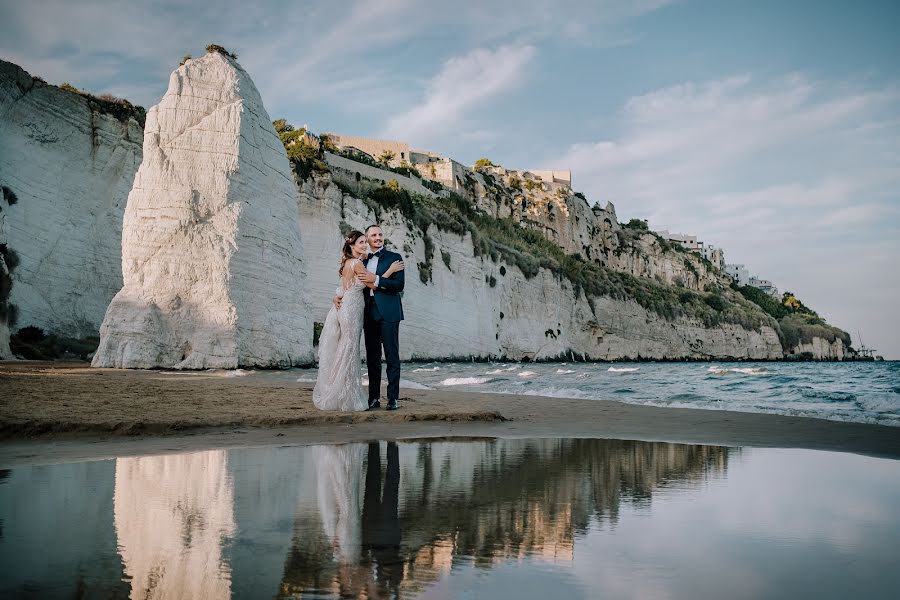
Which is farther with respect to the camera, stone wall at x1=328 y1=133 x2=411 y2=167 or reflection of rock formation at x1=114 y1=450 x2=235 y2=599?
stone wall at x1=328 y1=133 x2=411 y2=167

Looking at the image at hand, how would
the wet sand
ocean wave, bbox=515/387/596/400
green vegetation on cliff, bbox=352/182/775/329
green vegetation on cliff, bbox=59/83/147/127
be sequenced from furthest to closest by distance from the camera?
green vegetation on cliff, bbox=352/182/775/329
green vegetation on cliff, bbox=59/83/147/127
ocean wave, bbox=515/387/596/400
the wet sand

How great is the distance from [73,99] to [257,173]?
31.5ft

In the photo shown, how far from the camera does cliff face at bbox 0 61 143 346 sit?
22672 mm

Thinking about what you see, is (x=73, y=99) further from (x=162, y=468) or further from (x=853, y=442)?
(x=853, y=442)

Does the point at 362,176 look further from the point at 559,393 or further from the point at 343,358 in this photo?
the point at 343,358

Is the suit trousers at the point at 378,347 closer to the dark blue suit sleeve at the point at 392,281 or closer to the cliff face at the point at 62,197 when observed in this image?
the dark blue suit sleeve at the point at 392,281

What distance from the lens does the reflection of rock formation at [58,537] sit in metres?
1.82

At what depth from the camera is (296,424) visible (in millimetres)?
6355

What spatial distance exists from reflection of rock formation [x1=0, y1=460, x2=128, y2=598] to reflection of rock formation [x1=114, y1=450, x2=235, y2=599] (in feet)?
0.20

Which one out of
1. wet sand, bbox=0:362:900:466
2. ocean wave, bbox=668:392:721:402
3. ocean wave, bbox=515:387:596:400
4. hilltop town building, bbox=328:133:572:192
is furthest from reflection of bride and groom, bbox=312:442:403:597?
hilltop town building, bbox=328:133:572:192

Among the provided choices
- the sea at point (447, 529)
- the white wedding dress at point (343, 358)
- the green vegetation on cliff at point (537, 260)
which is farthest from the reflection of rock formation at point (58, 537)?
the green vegetation on cliff at point (537, 260)

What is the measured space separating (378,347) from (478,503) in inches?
203

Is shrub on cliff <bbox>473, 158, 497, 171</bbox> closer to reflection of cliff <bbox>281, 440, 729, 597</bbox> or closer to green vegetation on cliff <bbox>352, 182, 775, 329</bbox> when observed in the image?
green vegetation on cliff <bbox>352, 182, 775, 329</bbox>

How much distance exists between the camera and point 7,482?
3373 mm
